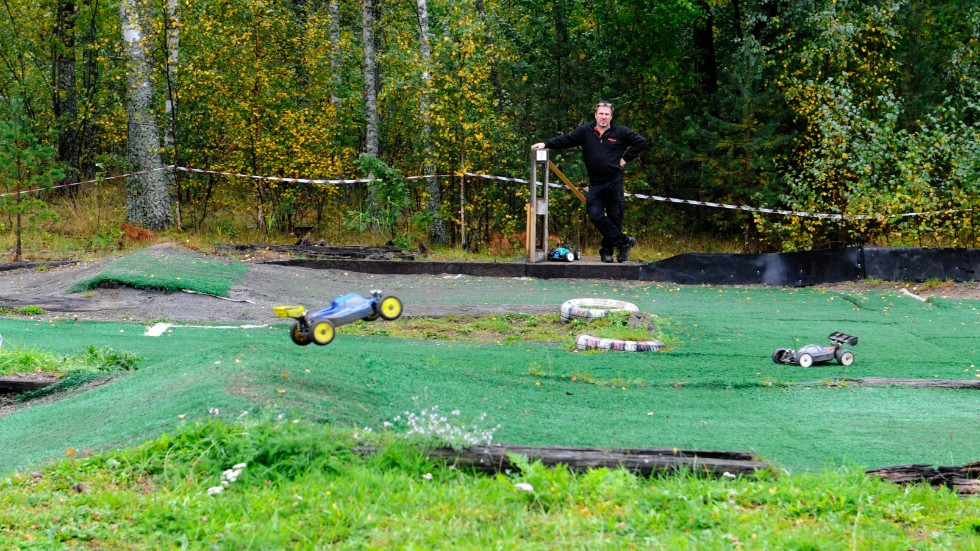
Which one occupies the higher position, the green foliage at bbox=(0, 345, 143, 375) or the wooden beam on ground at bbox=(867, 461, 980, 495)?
the green foliage at bbox=(0, 345, 143, 375)

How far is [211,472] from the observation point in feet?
17.5

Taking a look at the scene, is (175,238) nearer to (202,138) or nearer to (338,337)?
(202,138)

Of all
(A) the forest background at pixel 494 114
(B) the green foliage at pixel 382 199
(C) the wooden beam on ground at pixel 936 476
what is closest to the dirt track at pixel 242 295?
(A) the forest background at pixel 494 114

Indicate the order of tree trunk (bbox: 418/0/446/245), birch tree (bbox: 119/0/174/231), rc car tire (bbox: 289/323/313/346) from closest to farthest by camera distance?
rc car tire (bbox: 289/323/313/346), birch tree (bbox: 119/0/174/231), tree trunk (bbox: 418/0/446/245)

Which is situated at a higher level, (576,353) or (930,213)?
(930,213)

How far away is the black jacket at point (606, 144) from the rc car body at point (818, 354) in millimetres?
7174

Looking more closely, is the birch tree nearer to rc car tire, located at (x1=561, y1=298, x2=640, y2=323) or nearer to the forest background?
the forest background

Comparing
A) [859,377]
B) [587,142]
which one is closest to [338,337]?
[859,377]

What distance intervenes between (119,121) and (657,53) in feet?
39.9

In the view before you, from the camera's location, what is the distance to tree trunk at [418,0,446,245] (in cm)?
2033

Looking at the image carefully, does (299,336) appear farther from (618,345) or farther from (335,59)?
(335,59)

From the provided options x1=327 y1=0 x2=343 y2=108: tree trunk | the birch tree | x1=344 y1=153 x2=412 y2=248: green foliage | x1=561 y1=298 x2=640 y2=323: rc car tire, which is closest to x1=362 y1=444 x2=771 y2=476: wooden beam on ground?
x1=561 y1=298 x2=640 y2=323: rc car tire

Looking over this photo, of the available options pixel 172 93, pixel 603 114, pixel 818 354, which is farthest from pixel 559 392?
pixel 172 93

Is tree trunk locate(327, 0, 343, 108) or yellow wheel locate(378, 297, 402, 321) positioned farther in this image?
tree trunk locate(327, 0, 343, 108)
